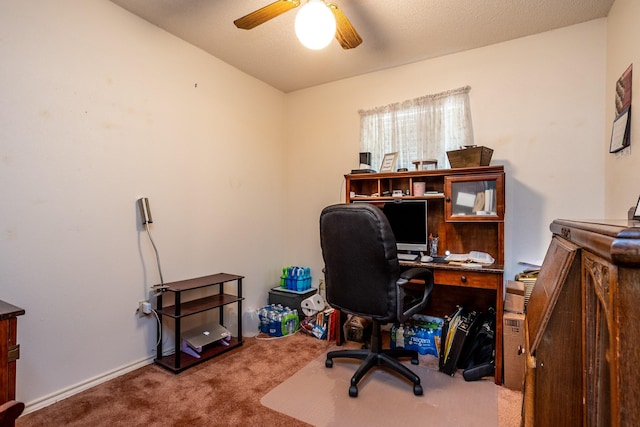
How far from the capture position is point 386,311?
197cm

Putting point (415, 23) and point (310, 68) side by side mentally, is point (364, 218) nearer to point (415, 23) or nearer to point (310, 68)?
point (415, 23)

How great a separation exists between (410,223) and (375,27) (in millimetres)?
1586

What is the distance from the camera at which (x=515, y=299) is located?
2289 mm

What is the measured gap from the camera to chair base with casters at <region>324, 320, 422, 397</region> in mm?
2005

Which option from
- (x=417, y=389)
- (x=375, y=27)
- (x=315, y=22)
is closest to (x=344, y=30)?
(x=315, y=22)

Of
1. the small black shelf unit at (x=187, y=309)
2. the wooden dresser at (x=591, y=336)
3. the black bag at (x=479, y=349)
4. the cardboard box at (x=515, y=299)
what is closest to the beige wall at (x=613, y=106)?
the cardboard box at (x=515, y=299)

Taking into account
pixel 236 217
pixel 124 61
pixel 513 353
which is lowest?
pixel 513 353

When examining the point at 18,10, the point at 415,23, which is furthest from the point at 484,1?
the point at 18,10

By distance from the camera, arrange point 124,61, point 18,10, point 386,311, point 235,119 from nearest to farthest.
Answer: point 18,10, point 386,311, point 124,61, point 235,119

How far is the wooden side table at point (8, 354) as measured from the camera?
1.15 metres

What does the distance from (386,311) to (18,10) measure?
2738mm

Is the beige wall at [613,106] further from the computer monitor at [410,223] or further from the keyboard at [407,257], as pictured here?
the keyboard at [407,257]

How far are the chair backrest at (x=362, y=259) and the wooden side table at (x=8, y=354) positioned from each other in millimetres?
1541

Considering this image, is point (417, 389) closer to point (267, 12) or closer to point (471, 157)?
point (471, 157)
